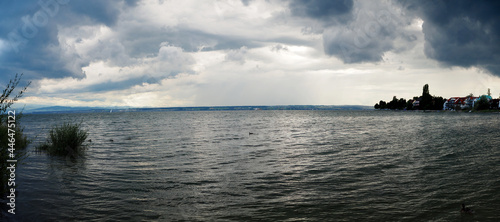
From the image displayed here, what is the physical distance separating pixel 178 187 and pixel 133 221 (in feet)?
15.5

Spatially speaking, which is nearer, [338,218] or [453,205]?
[338,218]

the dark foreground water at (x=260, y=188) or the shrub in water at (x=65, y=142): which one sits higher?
the shrub in water at (x=65, y=142)

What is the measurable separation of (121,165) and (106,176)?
3.94m

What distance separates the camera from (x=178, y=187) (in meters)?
15.0

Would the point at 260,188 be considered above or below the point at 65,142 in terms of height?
below

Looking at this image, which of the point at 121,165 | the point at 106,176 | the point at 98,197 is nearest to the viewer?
the point at 98,197

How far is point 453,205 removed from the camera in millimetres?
11828

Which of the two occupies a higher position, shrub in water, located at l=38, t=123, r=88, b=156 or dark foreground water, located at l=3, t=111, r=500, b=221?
shrub in water, located at l=38, t=123, r=88, b=156

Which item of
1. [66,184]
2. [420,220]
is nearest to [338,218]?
[420,220]

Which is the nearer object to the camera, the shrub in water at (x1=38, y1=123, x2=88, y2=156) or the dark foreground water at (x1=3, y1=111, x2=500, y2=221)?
the dark foreground water at (x1=3, y1=111, x2=500, y2=221)

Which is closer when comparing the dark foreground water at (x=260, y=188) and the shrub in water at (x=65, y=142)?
the dark foreground water at (x=260, y=188)

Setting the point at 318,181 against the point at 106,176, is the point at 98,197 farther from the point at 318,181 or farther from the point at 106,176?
the point at 318,181

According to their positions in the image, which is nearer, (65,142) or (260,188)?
(260,188)

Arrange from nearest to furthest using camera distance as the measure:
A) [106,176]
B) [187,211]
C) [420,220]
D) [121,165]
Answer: [420,220], [187,211], [106,176], [121,165]
